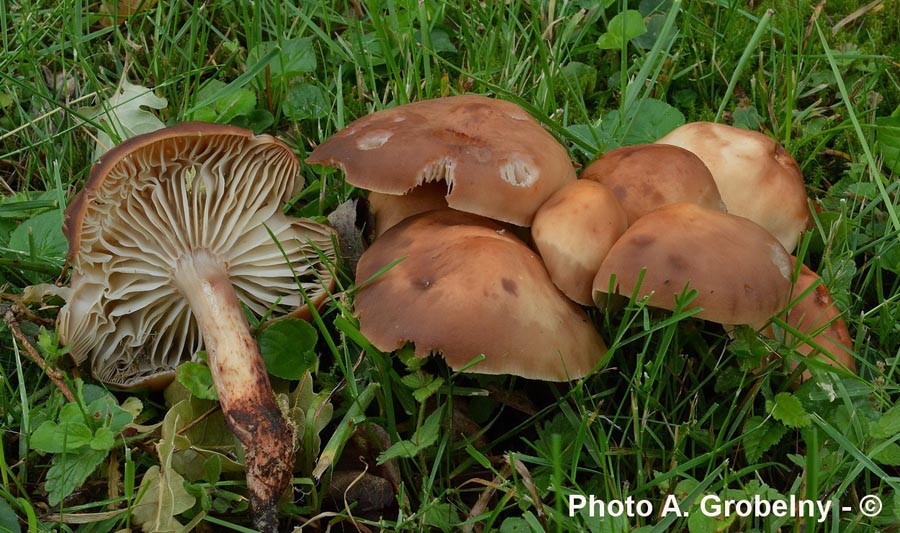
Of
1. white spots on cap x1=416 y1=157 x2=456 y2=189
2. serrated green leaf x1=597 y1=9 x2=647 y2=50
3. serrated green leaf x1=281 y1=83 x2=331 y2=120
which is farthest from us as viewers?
serrated green leaf x1=597 y1=9 x2=647 y2=50

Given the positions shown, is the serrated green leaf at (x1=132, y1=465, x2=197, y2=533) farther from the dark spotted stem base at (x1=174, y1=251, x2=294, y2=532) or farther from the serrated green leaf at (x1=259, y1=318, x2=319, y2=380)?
the serrated green leaf at (x1=259, y1=318, x2=319, y2=380)

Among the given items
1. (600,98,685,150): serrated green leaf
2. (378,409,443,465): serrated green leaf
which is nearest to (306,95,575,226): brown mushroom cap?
(378,409,443,465): serrated green leaf

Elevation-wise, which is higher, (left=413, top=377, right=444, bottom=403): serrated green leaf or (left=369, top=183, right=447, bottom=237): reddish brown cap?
(left=369, top=183, right=447, bottom=237): reddish brown cap

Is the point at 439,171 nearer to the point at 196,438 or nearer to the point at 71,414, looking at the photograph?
the point at 196,438

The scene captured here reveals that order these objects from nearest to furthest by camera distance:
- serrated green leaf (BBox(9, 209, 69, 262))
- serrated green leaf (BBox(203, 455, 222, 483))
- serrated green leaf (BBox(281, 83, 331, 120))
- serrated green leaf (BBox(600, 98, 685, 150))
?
serrated green leaf (BBox(203, 455, 222, 483)), serrated green leaf (BBox(9, 209, 69, 262)), serrated green leaf (BBox(600, 98, 685, 150)), serrated green leaf (BBox(281, 83, 331, 120))

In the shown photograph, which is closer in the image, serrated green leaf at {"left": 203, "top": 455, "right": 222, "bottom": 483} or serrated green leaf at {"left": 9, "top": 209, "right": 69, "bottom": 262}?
serrated green leaf at {"left": 203, "top": 455, "right": 222, "bottom": 483}

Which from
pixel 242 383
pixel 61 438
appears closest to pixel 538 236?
pixel 242 383
